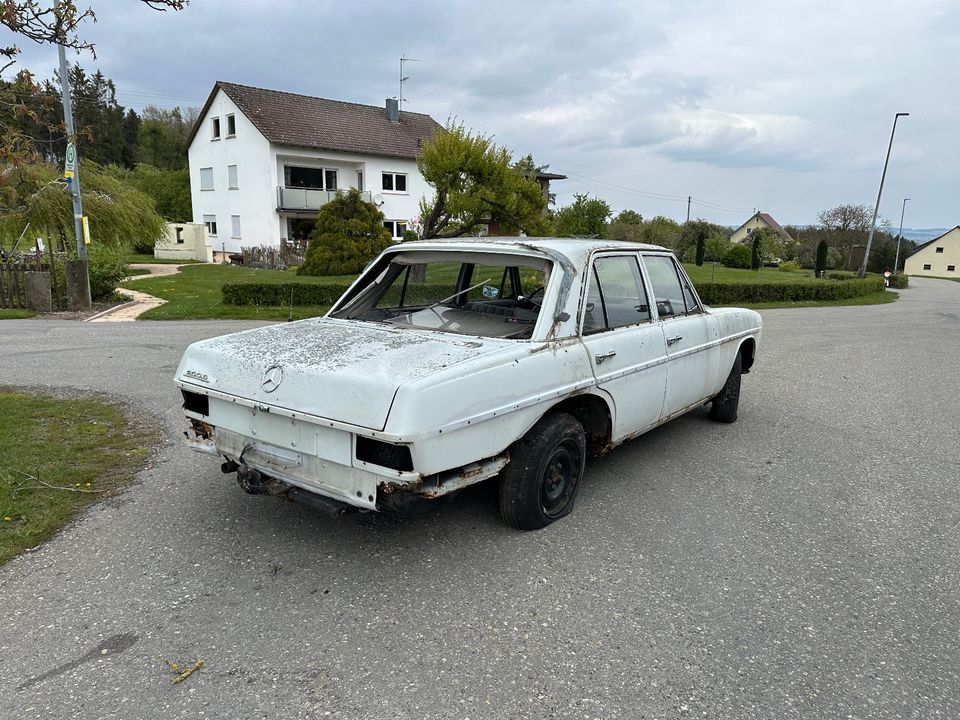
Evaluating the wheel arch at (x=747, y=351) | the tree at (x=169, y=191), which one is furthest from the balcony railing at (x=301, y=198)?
the wheel arch at (x=747, y=351)

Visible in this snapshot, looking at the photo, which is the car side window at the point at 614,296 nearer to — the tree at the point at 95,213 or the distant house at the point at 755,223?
the tree at the point at 95,213

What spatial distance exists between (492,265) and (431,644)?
260 centimetres

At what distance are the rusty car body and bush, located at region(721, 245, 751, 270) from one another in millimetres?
42151

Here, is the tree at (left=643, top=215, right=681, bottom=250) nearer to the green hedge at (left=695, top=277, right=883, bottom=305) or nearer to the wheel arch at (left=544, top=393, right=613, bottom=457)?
the green hedge at (left=695, top=277, right=883, bottom=305)

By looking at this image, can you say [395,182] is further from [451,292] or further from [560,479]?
[560,479]

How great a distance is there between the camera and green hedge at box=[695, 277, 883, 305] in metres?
20.1

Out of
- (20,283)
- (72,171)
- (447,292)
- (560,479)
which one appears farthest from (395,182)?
(560,479)

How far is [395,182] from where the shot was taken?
35719 mm

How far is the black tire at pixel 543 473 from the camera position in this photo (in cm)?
358

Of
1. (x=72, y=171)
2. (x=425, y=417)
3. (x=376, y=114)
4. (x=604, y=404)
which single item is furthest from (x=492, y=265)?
(x=376, y=114)

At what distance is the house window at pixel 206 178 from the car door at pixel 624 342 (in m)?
35.1

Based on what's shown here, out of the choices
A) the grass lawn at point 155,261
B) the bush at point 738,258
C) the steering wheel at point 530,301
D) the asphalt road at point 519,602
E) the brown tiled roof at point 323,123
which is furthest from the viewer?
the bush at point 738,258

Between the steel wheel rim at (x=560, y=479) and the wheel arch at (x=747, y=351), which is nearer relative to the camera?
the steel wheel rim at (x=560, y=479)

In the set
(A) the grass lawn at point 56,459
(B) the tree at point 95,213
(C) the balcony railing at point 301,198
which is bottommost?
(A) the grass lawn at point 56,459
